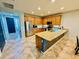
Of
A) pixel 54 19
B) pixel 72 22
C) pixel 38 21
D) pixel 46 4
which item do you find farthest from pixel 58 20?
pixel 46 4

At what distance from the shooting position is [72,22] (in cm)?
547

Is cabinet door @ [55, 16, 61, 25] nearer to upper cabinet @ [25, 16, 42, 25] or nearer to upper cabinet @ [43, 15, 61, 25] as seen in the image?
upper cabinet @ [43, 15, 61, 25]

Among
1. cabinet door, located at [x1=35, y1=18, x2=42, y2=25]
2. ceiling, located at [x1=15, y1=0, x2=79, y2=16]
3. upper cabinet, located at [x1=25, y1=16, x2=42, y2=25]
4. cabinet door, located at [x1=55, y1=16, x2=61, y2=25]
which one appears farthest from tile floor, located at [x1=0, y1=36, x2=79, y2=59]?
cabinet door, located at [x1=35, y1=18, x2=42, y2=25]

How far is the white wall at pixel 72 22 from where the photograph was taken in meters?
5.20

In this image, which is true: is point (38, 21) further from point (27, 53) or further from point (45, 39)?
point (45, 39)

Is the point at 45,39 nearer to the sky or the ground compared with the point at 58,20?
nearer to the ground

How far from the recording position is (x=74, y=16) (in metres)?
5.30

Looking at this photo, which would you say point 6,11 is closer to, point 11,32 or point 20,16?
point 20,16

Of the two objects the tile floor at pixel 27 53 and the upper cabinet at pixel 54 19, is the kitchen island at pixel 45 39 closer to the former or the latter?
the tile floor at pixel 27 53

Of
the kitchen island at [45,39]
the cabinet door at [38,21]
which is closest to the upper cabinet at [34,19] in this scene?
the cabinet door at [38,21]

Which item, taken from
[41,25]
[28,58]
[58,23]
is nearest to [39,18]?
[41,25]

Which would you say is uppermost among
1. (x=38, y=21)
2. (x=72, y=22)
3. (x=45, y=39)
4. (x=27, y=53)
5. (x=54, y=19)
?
(x=54, y=19)

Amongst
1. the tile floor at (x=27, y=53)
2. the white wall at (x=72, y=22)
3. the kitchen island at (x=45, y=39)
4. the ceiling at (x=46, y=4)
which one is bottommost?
the tile floor at (x=27, y=53)

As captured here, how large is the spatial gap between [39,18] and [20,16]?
340 centimetres
